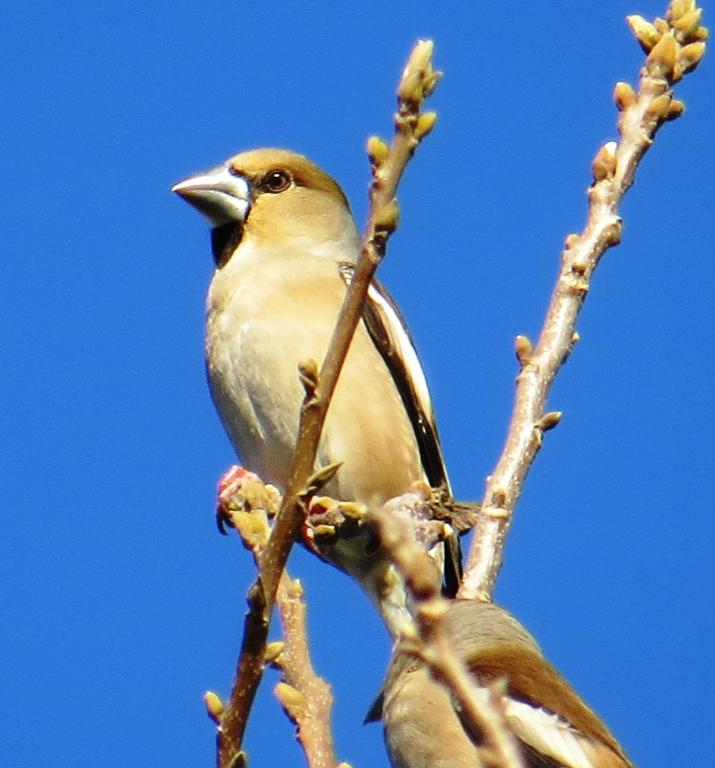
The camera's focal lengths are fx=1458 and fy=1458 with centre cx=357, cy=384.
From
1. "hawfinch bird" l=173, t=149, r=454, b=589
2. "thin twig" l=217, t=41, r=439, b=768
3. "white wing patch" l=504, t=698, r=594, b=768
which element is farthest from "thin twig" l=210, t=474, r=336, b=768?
"hawfinch bird" l=173, t=149, r=454, b=589

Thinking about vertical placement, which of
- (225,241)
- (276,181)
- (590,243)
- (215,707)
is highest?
(276,181)

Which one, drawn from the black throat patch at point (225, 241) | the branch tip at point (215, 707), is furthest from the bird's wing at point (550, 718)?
the black throat patch at point (225, 241)

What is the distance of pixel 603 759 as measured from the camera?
3.55m

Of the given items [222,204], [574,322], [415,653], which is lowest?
[415,653]

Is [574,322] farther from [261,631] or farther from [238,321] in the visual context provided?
[238,321]

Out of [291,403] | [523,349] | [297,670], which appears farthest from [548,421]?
[291,403]

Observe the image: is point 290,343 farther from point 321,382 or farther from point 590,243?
point 321,382

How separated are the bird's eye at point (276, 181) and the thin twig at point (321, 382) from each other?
4.01 metres

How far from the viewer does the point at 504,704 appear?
11.3ft

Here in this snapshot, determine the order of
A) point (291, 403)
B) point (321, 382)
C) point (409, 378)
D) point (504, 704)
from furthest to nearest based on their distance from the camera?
point (409, 378) → point (291, 403) → point (504, 704) → point (321, 382)

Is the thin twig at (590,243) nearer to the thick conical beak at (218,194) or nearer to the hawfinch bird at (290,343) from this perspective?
the hawfinch bird at (290,343)

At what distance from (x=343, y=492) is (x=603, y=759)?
219cm

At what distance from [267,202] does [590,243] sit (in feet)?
9.49

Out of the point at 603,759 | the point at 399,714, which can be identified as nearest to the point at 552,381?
the point at 603,759
